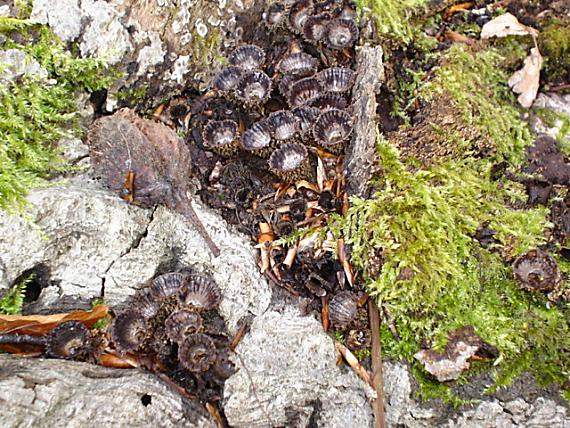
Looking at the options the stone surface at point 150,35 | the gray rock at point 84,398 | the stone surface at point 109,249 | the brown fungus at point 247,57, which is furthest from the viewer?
the brown fungus at point 247,57

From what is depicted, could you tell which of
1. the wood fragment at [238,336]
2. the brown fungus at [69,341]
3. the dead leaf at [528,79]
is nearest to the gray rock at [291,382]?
the wood fragment at [238,336]

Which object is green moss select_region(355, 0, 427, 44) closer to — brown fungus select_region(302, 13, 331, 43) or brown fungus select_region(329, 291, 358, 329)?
brown fungus select_region(302, 13, 331, 43)

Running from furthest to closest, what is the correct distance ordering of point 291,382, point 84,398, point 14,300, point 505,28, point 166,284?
point 505,28 → point 166,284 → point 291,382 → point 14,300 → point 84,398

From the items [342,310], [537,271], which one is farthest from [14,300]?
[537,271]

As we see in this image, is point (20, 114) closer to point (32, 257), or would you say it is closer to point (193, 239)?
point (32, 257)

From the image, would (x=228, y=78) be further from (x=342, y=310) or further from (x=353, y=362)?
(x=353, y=362)

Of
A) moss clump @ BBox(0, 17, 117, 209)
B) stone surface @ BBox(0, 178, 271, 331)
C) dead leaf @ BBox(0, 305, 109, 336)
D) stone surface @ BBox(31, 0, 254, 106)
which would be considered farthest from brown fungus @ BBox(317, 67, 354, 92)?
Answer: dead leaf @ BBox(0, 305, 109, 336)

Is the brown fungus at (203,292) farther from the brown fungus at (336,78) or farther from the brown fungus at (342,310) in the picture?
the brown fungus at (336,78)
